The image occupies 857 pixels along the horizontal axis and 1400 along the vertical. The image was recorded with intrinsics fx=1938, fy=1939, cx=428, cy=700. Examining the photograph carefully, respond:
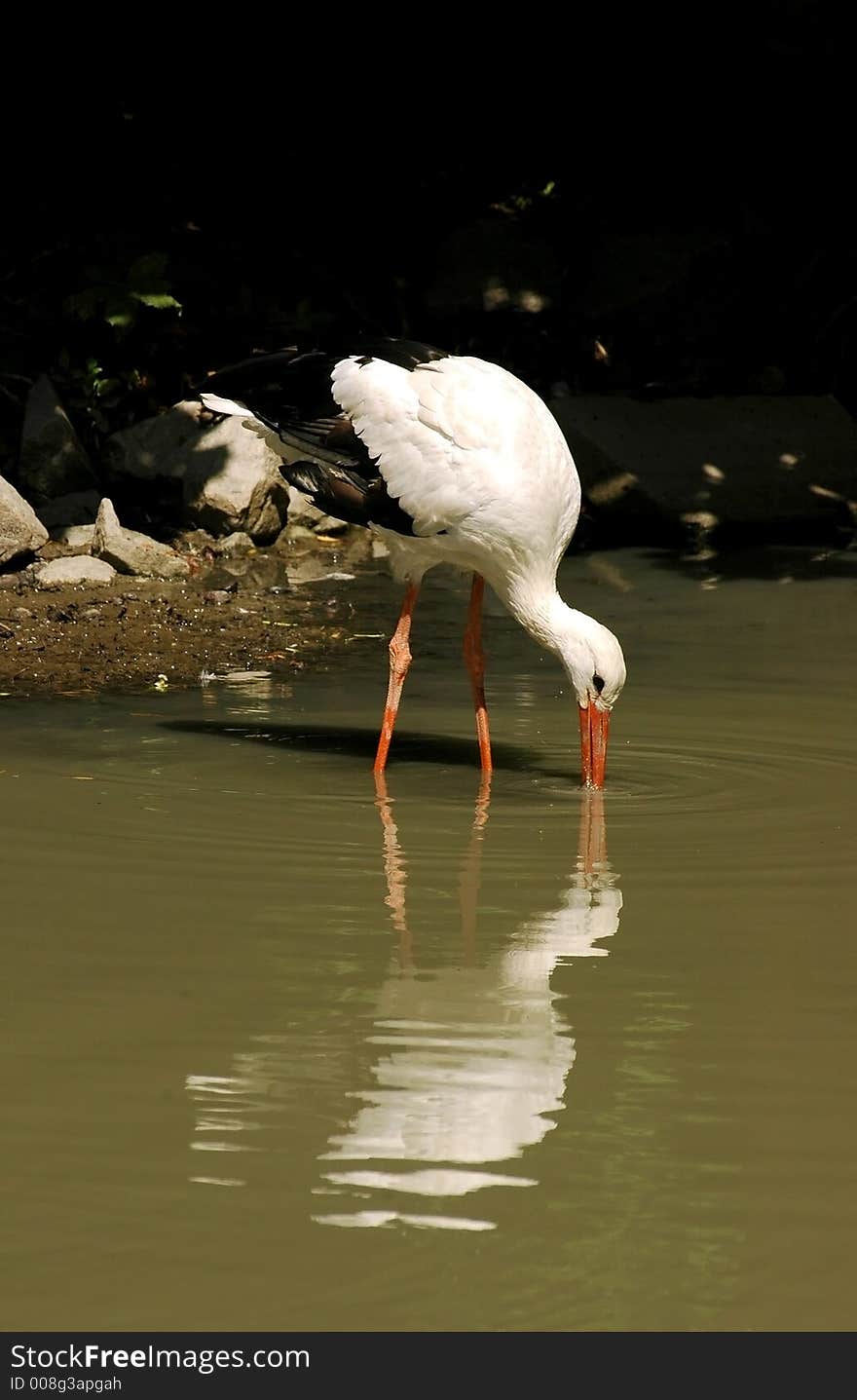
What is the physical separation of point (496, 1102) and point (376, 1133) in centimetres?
27

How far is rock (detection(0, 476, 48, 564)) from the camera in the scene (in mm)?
10148

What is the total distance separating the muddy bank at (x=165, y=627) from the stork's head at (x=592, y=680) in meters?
2.03

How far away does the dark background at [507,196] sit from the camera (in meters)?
14.0

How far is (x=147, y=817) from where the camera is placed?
5801 mm

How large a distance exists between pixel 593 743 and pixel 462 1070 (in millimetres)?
2915

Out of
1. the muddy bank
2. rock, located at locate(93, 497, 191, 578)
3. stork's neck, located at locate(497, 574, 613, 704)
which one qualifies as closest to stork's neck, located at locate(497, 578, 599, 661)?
stork's neck, located at locate(497, 574, 613, 704)

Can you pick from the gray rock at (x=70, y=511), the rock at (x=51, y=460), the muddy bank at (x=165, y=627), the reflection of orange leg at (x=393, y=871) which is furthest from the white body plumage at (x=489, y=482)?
the rock at (x=51, y=460)

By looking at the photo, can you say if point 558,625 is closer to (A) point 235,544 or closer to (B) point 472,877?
(B) point 472,877

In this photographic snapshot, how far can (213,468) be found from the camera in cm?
1159

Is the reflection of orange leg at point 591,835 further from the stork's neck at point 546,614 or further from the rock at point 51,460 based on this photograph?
the rock at point 51,460

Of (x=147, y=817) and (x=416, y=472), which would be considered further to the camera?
(x=416, y=472)

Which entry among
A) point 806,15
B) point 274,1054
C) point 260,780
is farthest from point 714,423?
point 274,1054

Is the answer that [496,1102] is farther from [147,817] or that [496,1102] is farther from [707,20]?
[707,20]

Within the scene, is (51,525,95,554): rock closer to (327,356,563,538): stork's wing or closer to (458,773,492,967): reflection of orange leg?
(327,356,563,538): stork's wing
